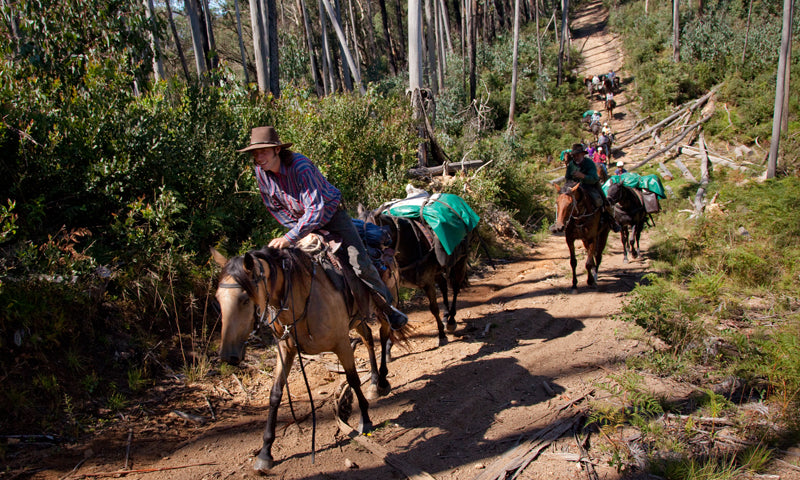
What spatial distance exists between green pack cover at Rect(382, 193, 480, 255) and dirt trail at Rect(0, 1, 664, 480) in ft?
5.34

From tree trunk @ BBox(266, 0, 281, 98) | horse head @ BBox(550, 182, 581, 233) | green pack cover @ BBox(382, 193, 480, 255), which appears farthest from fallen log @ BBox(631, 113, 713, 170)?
green pack cover @ BBox(382, 193, 480, 255)

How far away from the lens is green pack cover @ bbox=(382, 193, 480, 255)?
650 centimetres

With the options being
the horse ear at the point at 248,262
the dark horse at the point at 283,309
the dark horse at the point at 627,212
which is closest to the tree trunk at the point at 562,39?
the dark horse at the point at 627,212

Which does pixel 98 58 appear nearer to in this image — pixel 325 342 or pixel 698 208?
pixel 325 342

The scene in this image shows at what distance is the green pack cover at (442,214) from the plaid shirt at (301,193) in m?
2.44

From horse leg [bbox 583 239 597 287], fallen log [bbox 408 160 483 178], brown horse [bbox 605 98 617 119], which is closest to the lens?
horse leg [bbox 583 239 597 287]

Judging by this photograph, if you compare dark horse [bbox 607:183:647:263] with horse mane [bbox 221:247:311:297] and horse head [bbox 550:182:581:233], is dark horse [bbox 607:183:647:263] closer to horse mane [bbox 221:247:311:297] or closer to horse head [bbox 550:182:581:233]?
horse head [bbox 550:182:581:233]

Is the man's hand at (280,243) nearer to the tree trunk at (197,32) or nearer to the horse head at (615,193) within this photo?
the horse head at (615,193)

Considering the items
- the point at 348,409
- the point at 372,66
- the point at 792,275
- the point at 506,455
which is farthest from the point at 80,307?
the point at 372,66

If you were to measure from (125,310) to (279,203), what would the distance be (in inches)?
121

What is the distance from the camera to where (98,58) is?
7.12 metres

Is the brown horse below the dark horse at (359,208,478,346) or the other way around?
the other way around

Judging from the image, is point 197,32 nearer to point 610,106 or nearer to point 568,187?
point 568,187

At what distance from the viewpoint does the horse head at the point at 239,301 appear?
3070 millimetres
